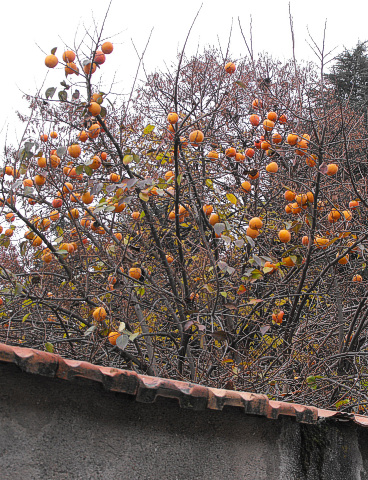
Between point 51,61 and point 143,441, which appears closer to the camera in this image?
point 143,441

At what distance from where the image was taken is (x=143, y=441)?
5.70 feet

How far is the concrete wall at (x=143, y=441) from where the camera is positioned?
58.9 inches

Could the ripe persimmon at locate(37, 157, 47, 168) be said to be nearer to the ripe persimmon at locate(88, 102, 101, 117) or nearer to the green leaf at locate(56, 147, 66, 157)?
the green leaf at locate(56, 147, 66, 157)

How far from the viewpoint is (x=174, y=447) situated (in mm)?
1817

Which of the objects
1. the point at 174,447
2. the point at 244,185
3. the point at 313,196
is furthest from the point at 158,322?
the point at 174,447

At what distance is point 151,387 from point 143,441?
Answer: 224 millimetres

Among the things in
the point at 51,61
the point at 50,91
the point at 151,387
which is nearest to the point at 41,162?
the point at 50,91

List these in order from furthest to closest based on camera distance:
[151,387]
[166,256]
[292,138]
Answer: [166,256]
[292,138]
[151,387]

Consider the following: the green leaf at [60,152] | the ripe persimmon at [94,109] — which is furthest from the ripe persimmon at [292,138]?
the green leaf at [60,152]

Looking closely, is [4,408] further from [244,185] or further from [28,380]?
[244,185]

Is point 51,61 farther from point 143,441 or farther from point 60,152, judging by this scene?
point 143,441

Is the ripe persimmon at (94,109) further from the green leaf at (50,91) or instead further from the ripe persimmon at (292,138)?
the ripe persimmon at (292,138)

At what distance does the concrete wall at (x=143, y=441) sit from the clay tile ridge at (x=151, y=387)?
71 millimetres

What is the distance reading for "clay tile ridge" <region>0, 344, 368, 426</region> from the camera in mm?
1482
